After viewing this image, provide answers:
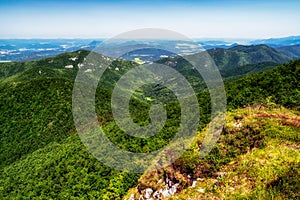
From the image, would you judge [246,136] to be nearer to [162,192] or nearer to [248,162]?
[248,162]

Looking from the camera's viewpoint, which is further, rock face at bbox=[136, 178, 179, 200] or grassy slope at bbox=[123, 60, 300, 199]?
rock face at bbox=[136, 178, 179, 200]

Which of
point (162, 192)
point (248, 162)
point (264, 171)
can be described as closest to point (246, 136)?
point (248, 162)

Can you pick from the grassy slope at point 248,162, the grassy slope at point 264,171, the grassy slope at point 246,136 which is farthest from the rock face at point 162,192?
the grassy slope at point 264,171

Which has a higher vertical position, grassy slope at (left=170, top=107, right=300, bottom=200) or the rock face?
grassy slope at (left=170, top=107, right=300, bottom=200)

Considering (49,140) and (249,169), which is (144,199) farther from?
(49,140)

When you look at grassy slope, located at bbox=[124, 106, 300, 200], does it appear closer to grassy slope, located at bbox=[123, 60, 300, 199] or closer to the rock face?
grassy slope, located at bbox=[123, 60, 300, 199]

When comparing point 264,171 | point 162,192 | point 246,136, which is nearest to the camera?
point 264,171

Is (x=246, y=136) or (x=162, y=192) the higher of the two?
(x=246, y=136)

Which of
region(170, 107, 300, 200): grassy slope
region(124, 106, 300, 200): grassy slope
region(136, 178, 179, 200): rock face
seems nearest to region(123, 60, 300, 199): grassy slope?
region(124, 106, 300, 200): grassy slope

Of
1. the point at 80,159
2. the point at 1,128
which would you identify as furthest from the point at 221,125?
the point at 1,128

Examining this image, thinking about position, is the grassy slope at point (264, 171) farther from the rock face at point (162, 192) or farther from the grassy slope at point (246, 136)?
the rock face at point (162, 192)

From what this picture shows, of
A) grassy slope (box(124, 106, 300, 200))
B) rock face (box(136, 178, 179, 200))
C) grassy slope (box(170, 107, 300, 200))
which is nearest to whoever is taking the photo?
grassy slope (box(170, 107, 300, 200))
